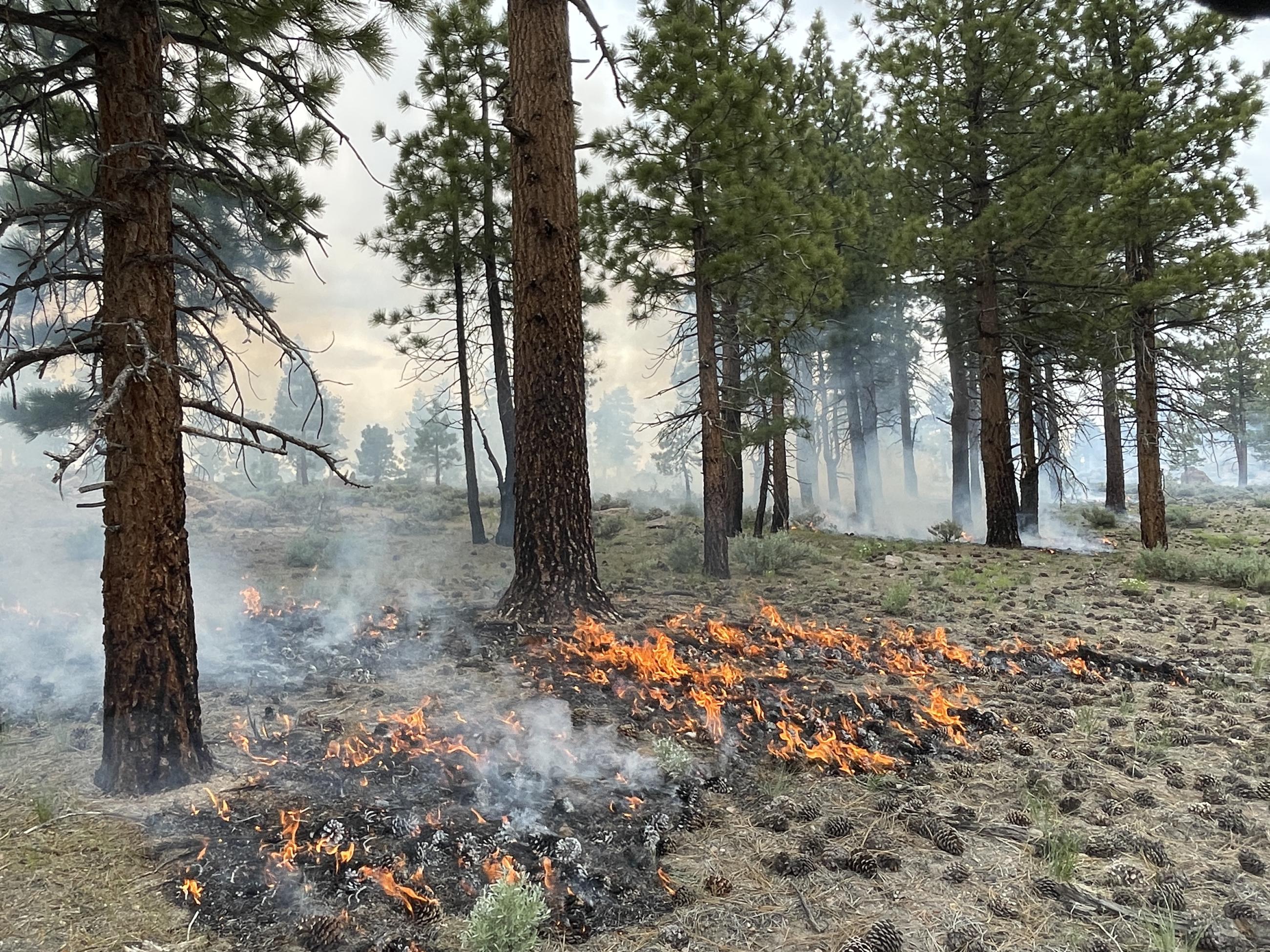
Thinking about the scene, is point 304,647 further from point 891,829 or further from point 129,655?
point 891,829

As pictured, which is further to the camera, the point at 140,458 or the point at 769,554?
the point at 769,554

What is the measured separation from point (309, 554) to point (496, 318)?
6211mm

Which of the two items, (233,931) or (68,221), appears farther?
(68,221)

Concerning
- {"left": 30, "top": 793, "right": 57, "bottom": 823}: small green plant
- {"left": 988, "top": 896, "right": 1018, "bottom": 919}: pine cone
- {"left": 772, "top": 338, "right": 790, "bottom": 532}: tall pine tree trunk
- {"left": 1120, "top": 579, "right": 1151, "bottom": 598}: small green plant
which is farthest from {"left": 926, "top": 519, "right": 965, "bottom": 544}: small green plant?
{"left": 30, "top": 793, "right": 57, "bottom": 823}: small green plant

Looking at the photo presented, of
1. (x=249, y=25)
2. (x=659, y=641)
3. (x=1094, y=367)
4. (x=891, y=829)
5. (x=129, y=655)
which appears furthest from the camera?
(x=1094, y=367)

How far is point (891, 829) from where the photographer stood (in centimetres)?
391

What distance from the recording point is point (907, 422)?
2927 centimetres

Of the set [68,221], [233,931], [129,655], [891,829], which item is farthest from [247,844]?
[68,221]

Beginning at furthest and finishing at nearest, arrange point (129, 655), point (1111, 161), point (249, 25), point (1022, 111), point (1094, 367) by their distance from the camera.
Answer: point (1094, 367), point (1022, 111), point (1111, 161), point (249, 25), point (129, 655)

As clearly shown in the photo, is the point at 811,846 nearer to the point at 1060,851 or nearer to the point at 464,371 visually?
the point at 1060,851

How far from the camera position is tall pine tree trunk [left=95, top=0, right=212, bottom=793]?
4.17 meters

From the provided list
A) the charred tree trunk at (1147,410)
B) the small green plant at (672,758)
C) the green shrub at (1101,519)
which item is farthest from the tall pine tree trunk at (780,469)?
the small green plant at (672,758)

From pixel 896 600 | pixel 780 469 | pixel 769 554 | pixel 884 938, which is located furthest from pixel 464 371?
pixel 884 938

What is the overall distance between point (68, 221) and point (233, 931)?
4.12 meters
